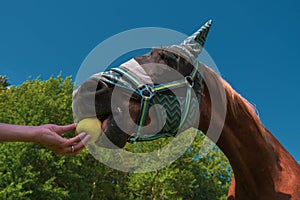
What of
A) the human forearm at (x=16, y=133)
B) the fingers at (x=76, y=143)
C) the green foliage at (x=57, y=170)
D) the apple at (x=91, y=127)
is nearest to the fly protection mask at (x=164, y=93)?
the apple at (x=91, y=127)

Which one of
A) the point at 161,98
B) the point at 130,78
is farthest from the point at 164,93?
the point at 130,78

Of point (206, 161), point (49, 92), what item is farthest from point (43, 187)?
point (206, 161)

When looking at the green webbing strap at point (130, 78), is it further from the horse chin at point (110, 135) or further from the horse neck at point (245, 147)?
the horse neck at point (245, 147)

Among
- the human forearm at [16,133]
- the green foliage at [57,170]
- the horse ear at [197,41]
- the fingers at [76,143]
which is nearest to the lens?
the human forearm at [16,133]

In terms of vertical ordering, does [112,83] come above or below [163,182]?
below

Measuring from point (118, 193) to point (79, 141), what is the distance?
940 inches

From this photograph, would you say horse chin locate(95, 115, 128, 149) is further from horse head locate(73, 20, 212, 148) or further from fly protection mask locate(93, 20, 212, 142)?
fly protection mask locate(93, 20, 212, 142)

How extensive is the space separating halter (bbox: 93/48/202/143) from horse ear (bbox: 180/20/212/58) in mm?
133

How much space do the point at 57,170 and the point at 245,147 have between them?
1892 cm

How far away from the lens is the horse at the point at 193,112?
311 cm

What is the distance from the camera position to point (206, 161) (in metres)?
32.2

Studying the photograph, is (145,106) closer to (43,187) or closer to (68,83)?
(43,187)

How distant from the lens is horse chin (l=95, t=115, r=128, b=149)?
309cm

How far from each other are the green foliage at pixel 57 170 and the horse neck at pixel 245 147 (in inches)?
618
